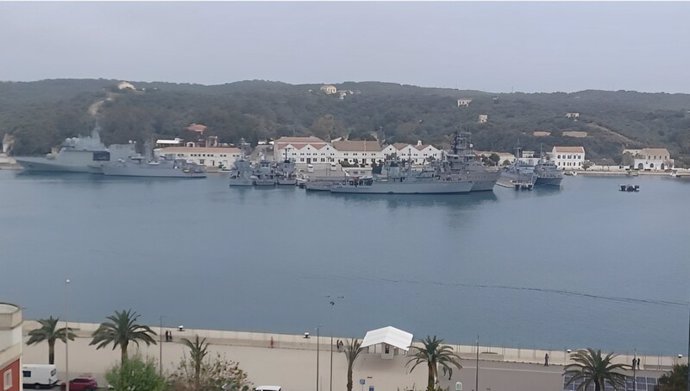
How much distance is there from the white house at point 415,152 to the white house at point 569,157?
3.25 metres

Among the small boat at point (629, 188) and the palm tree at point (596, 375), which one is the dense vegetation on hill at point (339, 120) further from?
the palm tree at point (596, 375)

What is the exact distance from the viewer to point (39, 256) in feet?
26.7

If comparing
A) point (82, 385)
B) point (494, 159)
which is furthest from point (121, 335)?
point (494, 159)

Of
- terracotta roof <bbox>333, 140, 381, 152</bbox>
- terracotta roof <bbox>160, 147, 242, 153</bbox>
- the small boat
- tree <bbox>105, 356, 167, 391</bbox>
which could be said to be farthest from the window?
terracotta roof <bbox>160, 147, 242, 153</bbox>

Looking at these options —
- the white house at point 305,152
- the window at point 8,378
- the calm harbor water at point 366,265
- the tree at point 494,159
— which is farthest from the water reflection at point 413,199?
the window at point 8,378

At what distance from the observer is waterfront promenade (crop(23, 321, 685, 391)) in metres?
3.70

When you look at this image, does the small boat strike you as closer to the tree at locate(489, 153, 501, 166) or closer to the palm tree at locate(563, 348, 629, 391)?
the tree at locate(489, 153, 501, 166)

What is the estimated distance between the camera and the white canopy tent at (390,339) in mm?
4051

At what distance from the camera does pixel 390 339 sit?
410 centimetres

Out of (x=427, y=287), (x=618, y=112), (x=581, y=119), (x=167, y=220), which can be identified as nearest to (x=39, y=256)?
(x=167, y=220)

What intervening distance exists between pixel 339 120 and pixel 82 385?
25075 mm

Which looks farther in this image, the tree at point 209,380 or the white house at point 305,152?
the white house at point 305,152

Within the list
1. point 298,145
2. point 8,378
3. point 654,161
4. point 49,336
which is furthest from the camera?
point 654,161

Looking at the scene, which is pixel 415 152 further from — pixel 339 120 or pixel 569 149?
pixel 339 120
